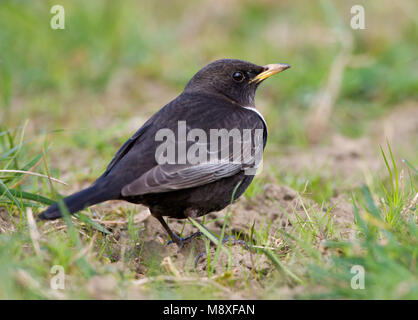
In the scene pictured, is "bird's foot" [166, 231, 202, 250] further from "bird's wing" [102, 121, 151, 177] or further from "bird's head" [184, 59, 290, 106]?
"bird's head" [184, 59, 290, 106]

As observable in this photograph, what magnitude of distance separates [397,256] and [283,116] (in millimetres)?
4754

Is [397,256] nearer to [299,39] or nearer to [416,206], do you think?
[416,206]

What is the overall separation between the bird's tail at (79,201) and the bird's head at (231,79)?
1.65 metres

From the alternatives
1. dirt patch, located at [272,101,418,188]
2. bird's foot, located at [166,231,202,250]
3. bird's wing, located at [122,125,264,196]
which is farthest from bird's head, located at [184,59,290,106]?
bird's foot, located at [166,231,202,250]

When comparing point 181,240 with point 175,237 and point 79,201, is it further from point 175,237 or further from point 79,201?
point 79,201

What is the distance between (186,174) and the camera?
4172 millimetres

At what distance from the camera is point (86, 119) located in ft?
24.7

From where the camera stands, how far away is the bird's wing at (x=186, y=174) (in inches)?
156

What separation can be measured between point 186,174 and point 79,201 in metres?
0.80

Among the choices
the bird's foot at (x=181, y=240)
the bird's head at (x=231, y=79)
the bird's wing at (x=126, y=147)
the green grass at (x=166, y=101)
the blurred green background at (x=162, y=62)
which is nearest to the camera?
the green grass at (x=166, y=101)

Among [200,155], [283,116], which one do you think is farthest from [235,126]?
[283,116]

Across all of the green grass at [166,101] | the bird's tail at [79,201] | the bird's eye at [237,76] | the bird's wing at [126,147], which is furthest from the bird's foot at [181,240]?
the bird's eye at [237,76]

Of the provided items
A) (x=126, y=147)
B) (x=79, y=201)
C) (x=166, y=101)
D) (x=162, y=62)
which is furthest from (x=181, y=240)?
(x=162, y=62)

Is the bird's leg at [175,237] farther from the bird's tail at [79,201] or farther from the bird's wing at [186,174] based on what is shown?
the bird's tail at [79,201]
